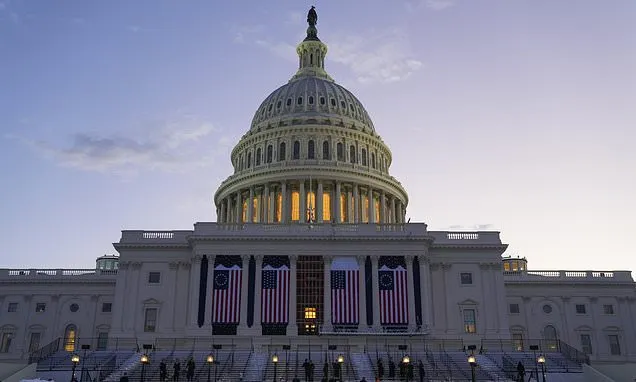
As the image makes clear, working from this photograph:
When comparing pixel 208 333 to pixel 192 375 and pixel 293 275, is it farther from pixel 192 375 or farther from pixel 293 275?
pixel 192 375

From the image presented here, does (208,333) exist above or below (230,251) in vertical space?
below

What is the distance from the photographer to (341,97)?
108188 millimetres

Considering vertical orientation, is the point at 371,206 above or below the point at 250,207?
above

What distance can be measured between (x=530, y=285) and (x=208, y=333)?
40.5 metres

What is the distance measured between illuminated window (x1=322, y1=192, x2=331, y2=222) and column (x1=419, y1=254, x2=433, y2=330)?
2519 cm

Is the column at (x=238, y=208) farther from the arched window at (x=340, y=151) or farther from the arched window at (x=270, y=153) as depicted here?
the arched window at (x=340, y=151)

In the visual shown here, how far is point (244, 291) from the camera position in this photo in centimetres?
6731

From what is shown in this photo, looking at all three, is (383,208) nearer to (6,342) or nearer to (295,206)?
(295,206)

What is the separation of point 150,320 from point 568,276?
50.7m

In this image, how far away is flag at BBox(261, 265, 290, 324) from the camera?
66500 mm

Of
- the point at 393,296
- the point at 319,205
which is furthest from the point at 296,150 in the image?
the point at 393,296

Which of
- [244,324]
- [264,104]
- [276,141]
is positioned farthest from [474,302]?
[264,104]

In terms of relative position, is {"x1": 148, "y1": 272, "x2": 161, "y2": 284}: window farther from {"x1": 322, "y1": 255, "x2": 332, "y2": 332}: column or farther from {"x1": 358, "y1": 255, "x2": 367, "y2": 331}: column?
{"x1": 358, "y1": 255, "x2": 367, "y2": 331}: column

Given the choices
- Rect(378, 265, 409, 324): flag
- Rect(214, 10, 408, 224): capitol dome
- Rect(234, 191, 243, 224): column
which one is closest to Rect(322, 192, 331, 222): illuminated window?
Rect(214, 10, 408, 224): capitol dome
